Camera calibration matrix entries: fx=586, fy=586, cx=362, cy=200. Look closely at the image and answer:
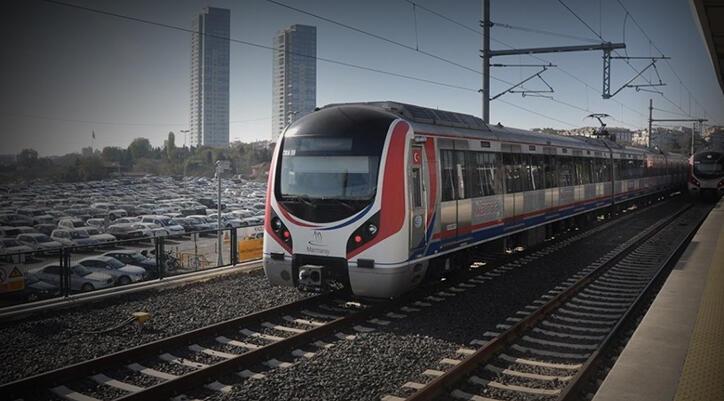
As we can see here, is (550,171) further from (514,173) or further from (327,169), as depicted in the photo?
(327,169)

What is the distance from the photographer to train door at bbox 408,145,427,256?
30.7ft

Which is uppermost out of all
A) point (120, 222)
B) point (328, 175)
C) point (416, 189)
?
point (328, 175)

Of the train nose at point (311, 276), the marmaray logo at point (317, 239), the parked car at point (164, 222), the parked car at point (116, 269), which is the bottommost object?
the parked car at point (164, 222)

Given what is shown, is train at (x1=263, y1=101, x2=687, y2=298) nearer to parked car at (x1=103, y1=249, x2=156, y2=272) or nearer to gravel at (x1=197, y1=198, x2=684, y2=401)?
gravel at (x1=197, y1=198, x2=684, y2=401)

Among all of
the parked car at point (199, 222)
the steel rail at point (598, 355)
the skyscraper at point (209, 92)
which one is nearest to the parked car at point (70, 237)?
the parked car at point (199, 222)

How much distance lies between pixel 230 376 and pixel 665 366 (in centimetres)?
463

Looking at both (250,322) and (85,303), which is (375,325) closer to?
(250,322)

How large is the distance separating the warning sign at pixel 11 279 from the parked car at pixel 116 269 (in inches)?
332

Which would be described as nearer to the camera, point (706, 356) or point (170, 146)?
point (706, 356)

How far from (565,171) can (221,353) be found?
45.6ft

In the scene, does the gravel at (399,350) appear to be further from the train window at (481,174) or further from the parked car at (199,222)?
the parked car at (199,222)

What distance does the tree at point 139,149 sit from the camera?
8456 centimetres

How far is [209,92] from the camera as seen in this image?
434ft

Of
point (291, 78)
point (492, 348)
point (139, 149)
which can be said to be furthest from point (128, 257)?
point (291, 78)
